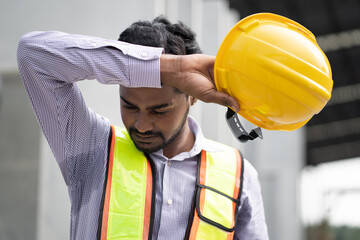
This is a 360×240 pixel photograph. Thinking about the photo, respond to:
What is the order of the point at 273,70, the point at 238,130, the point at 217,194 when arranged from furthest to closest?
the point at 217,194 → the point at 238,130 → the point at 273,70

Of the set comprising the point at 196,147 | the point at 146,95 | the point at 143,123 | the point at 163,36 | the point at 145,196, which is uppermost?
the point at 163,36

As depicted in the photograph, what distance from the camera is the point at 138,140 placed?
217 cm

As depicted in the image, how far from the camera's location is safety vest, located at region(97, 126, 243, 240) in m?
2.06

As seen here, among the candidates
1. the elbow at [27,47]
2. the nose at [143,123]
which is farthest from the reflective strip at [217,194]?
the elbow at [27,47]

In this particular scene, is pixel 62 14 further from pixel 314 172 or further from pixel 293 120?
pixel 314 172

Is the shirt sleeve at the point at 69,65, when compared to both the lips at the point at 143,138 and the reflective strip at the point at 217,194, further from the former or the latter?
the reflective strip at the point at 217,194

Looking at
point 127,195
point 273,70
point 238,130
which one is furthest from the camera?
point 127,195

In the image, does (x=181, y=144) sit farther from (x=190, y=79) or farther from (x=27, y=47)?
(x=27, y=47)

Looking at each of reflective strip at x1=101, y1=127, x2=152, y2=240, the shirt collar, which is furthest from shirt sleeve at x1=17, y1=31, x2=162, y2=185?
the shirt collar

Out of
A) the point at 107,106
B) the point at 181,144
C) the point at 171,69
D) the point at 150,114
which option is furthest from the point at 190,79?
the point at 107,106

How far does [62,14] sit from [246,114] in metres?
1.70

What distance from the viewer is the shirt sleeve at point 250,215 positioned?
2332mm

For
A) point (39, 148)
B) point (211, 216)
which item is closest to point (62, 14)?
point (39, 148)

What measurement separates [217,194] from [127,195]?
1.21 feet
